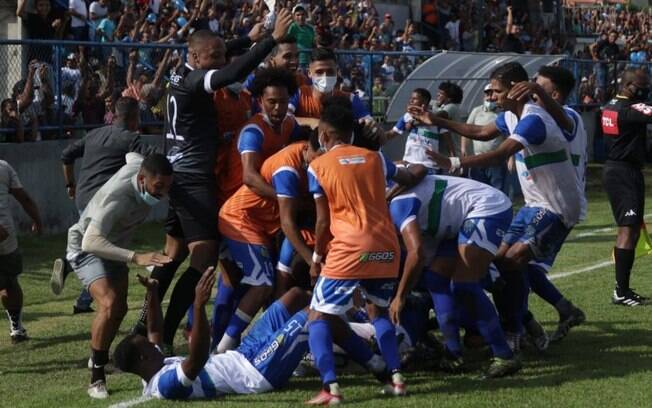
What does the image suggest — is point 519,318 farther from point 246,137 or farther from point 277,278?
point 246,137

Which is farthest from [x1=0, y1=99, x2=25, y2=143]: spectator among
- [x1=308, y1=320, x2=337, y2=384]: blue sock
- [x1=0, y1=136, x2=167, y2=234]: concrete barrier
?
[x1=308, y1=320, x2=337, y2=384]: blue sock

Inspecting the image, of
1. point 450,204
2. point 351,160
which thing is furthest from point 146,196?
point 450,204

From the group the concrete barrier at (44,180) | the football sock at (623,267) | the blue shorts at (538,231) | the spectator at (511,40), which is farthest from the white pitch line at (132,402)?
the spectator at (511,40)

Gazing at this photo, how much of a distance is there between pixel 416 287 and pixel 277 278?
0.98 meters

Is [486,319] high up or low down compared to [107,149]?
down

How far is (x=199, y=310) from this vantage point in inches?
291

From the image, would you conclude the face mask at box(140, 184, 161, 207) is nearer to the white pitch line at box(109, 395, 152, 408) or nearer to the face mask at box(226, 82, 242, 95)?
the face mask at box(226, 82, 242, 95)

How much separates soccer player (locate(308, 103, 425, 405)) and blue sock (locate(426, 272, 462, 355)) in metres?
0.82

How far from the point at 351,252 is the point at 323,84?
2434 millimetres

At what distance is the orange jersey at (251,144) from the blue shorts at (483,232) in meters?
1.49

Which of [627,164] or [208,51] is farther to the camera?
[627,164]

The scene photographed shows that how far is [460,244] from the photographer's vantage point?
8.41m

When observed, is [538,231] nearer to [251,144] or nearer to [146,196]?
[251,144]

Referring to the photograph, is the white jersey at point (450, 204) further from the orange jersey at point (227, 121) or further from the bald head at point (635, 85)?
the bald head at point (635, 85)
